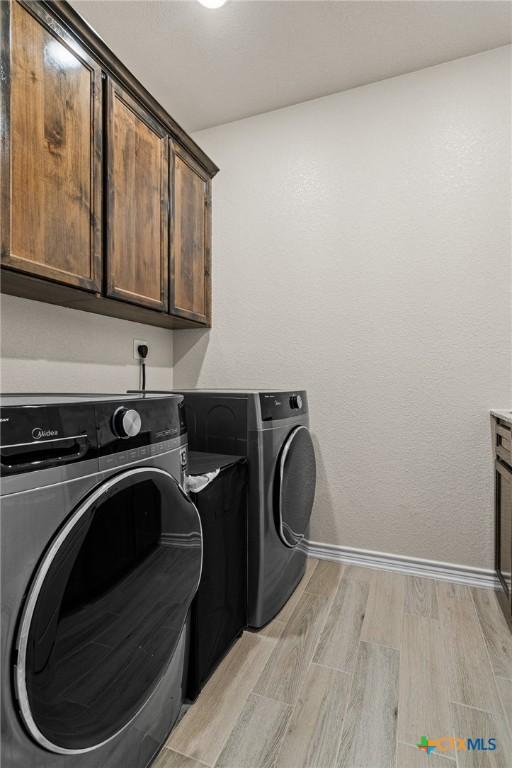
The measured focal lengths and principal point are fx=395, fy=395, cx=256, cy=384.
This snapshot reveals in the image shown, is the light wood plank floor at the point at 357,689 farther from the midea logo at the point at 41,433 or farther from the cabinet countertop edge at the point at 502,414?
the midea logo at the point at 41,433

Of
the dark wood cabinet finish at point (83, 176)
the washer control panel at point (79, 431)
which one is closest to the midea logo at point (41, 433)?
the washer control panel at point (79, 431)

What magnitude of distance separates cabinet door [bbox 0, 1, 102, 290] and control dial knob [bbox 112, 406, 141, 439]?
716 millimetres

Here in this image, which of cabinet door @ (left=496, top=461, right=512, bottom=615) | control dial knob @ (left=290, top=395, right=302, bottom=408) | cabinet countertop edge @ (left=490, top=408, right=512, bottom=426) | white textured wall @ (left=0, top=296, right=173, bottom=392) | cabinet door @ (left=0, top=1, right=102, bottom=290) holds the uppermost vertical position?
cabinet door @ (left=0, top=1, right=102, bottom=290)

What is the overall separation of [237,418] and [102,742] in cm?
103

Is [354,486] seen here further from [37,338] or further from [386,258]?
[37,338]

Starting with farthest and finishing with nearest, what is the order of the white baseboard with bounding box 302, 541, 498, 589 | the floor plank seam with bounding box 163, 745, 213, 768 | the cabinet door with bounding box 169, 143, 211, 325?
the cabinet door with bounding box 169, 143, 211, 325 < the white baseboard with bounding box 302, 541, 498, 589 < the floor plank seam with bounding box 163, 745, 213, 768

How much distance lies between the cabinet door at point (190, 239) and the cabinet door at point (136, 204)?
10cm

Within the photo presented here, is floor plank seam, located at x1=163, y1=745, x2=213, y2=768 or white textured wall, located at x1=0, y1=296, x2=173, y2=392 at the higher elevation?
white textured wall, located at x1=0, y1=296, x2=173, y2=392

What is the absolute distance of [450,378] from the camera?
199 cm

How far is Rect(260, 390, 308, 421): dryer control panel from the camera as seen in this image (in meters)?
1.62

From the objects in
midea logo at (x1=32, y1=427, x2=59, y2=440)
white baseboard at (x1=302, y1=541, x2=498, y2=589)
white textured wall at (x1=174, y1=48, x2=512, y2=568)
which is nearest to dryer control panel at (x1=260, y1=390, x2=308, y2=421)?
white textured wall at (x1=174, y1=48, x2=512, y2=568)

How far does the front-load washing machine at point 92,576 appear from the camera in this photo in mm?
640

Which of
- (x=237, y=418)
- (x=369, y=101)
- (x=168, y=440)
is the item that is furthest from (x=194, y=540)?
(x=369, y=101)

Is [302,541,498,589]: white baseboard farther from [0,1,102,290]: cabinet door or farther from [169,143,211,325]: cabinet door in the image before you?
[0,1,102,290]: cabinet door
